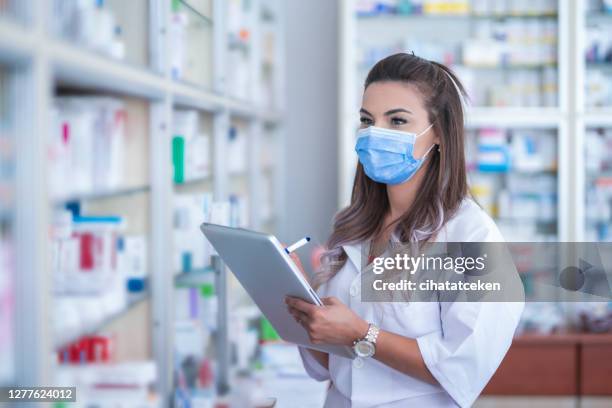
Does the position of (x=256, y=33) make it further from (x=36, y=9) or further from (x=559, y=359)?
(x=36, y=9)

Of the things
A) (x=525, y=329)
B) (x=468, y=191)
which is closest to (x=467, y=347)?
(x=468, y=191)

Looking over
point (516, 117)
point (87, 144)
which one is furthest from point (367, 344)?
point (516, 117)

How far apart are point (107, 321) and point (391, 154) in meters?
0.85

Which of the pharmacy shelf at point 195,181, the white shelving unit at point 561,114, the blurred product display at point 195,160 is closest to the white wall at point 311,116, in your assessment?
the blurred product display at point 195,160

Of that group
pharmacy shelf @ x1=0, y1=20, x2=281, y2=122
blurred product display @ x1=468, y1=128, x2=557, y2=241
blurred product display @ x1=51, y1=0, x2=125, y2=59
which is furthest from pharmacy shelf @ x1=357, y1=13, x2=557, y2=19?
blurred product display @ x1=51, y1=0, x2=125, y2=59

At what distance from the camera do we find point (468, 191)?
1.92 m

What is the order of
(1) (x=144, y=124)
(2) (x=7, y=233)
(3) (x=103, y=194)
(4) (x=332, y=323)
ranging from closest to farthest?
(2) (x=7, y=233)
(4) (x=332, y=323)
(3) (x=103, y=194)
(1) (x=144, y=124)

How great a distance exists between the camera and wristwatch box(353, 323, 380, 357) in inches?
68.0

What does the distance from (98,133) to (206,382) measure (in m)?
1.18

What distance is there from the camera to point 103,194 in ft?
6.92

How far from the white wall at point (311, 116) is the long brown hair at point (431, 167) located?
3323 mm

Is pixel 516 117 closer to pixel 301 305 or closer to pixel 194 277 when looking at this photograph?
pixel 194 277

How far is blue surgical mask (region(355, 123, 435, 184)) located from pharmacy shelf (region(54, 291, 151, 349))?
0.78 metres

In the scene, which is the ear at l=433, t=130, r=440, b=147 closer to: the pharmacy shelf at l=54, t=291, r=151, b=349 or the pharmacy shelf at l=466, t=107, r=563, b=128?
the pharmacy shelf at l=54, t=291, r=151, b=349
